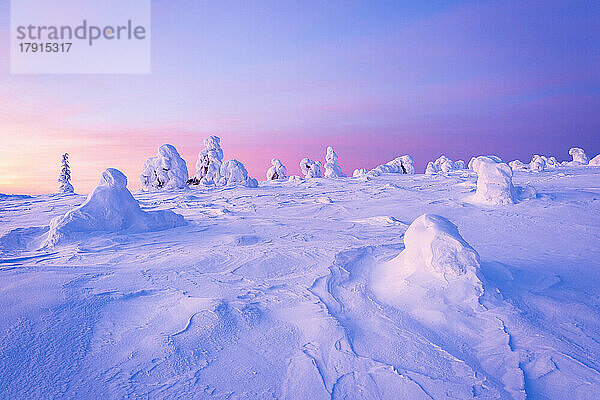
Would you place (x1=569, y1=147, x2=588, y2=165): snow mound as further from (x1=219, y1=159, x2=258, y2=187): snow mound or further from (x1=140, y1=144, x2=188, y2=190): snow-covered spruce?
(x1=140, y1=144, x2=188, y2=190): snow-covered spruce

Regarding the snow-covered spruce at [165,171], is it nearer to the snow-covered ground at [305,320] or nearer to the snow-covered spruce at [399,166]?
the snow-covered ground at [305,320]

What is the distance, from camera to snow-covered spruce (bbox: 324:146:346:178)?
38.8 metres

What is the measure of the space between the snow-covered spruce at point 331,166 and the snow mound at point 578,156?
29.3 meters

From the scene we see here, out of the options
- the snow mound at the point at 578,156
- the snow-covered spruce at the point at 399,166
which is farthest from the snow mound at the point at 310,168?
the snow mound at the point at 578,156

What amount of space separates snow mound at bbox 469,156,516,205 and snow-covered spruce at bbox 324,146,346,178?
2648cm

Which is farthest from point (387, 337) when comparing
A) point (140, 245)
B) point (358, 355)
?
point (140, 245)

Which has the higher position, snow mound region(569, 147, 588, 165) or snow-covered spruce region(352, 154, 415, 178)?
snow mound region(569, 147, 588, 165)

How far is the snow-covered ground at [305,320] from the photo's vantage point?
291 centimetres

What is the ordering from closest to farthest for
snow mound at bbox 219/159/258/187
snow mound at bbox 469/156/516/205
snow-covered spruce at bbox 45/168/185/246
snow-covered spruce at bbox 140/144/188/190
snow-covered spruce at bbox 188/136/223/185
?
snow-covered spruce at bbox 45/168/185/246 → snow mound at bbox 469/156/516/205 → snow-covered spruce at bbox 140/144/188/190 → snow mound at bbox 219/159/258/187 → snow-covered spruce at bbox 188/136/223/185

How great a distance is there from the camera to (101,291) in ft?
14.5

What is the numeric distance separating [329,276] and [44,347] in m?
3.52

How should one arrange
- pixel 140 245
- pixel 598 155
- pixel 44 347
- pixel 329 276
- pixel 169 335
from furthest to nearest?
pixel 598 155, pixel 140 245, pixel 329 276, pixel 169 335, pixel 44 347

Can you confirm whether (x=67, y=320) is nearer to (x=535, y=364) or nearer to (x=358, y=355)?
(x=358, y=355)

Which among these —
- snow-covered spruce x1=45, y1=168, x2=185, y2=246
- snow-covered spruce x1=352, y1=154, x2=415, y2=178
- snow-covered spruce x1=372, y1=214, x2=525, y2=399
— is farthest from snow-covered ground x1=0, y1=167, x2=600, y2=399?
snow-covered spruce x1=352, y1=154, x2=415, y2=178
